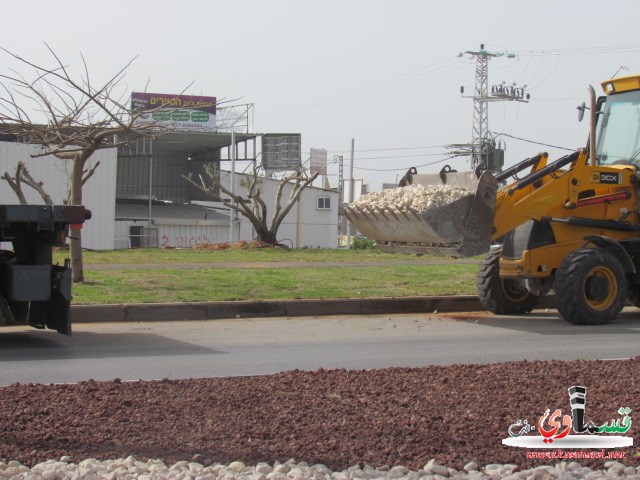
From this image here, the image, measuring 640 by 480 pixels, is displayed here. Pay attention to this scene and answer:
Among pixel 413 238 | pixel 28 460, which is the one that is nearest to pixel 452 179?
pixel 413 238

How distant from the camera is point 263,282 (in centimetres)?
1609

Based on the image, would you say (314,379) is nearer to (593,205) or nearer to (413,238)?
(413,238)

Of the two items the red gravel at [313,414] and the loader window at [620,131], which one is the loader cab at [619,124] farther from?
the red gravel at [313,414]

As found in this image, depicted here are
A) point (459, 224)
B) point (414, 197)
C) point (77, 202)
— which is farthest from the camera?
point (77, 202)

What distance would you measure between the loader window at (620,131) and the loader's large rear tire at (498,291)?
2.12 metres

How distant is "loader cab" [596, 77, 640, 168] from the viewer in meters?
13.3

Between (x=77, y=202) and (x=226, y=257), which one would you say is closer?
(x=77, y=202)

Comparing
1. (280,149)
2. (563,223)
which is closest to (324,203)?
(280,149)

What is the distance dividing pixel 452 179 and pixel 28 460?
891cm

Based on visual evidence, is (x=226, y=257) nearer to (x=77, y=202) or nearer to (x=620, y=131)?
(x=77, y=202)

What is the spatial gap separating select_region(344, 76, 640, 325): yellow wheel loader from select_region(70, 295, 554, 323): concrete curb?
138 centimetres

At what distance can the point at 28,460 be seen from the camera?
17.2ft

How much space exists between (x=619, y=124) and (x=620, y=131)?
0.10m

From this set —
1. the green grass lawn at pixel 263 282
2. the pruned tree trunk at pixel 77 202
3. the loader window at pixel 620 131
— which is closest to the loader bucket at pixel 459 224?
the green grass lawn at pixel 263 282
